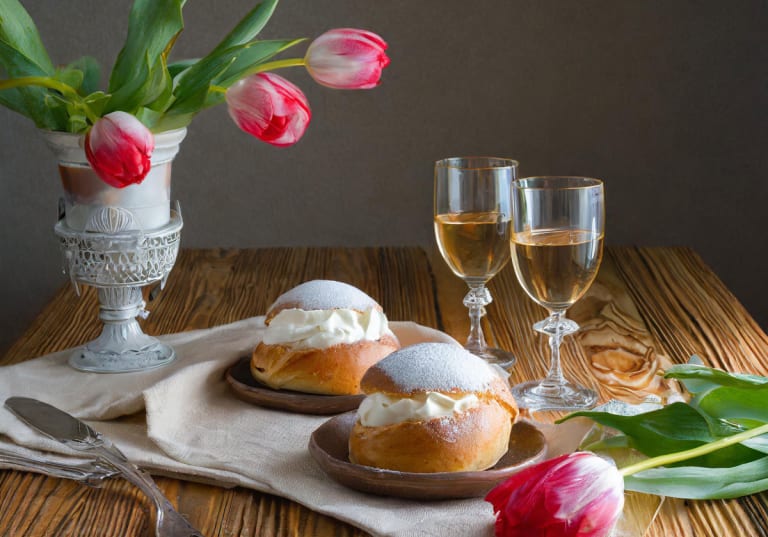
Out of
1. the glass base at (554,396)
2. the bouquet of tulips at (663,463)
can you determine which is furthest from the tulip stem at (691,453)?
the glass base at (554,396)

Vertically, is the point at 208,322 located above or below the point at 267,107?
below

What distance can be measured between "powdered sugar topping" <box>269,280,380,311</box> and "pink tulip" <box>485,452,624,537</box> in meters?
0.44

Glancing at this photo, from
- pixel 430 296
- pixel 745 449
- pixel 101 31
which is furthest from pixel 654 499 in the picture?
pixel 101 31

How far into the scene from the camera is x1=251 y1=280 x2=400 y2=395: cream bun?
0.99 metres

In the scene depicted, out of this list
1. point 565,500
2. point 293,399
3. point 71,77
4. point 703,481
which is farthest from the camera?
point 71,77

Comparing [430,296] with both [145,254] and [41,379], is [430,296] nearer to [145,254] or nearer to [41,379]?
[145,254]

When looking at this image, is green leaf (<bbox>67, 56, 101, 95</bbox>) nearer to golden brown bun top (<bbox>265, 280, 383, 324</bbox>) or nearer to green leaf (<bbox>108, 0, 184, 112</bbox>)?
green leaf (<bbox>108, 0, 184, 112</bbox>)

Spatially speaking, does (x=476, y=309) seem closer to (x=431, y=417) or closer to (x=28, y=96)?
(x=431, y=417)

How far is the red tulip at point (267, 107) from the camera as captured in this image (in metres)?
1.01

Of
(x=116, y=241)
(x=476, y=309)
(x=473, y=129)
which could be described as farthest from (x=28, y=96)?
(x=473, y=129)

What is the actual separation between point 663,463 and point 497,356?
1.67 feet

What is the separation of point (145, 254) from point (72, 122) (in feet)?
0.56

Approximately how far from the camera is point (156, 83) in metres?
1.05

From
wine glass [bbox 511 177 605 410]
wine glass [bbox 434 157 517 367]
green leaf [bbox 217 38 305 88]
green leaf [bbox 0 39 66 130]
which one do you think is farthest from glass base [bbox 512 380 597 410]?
green leaf [bbox 0 39 66 130]
